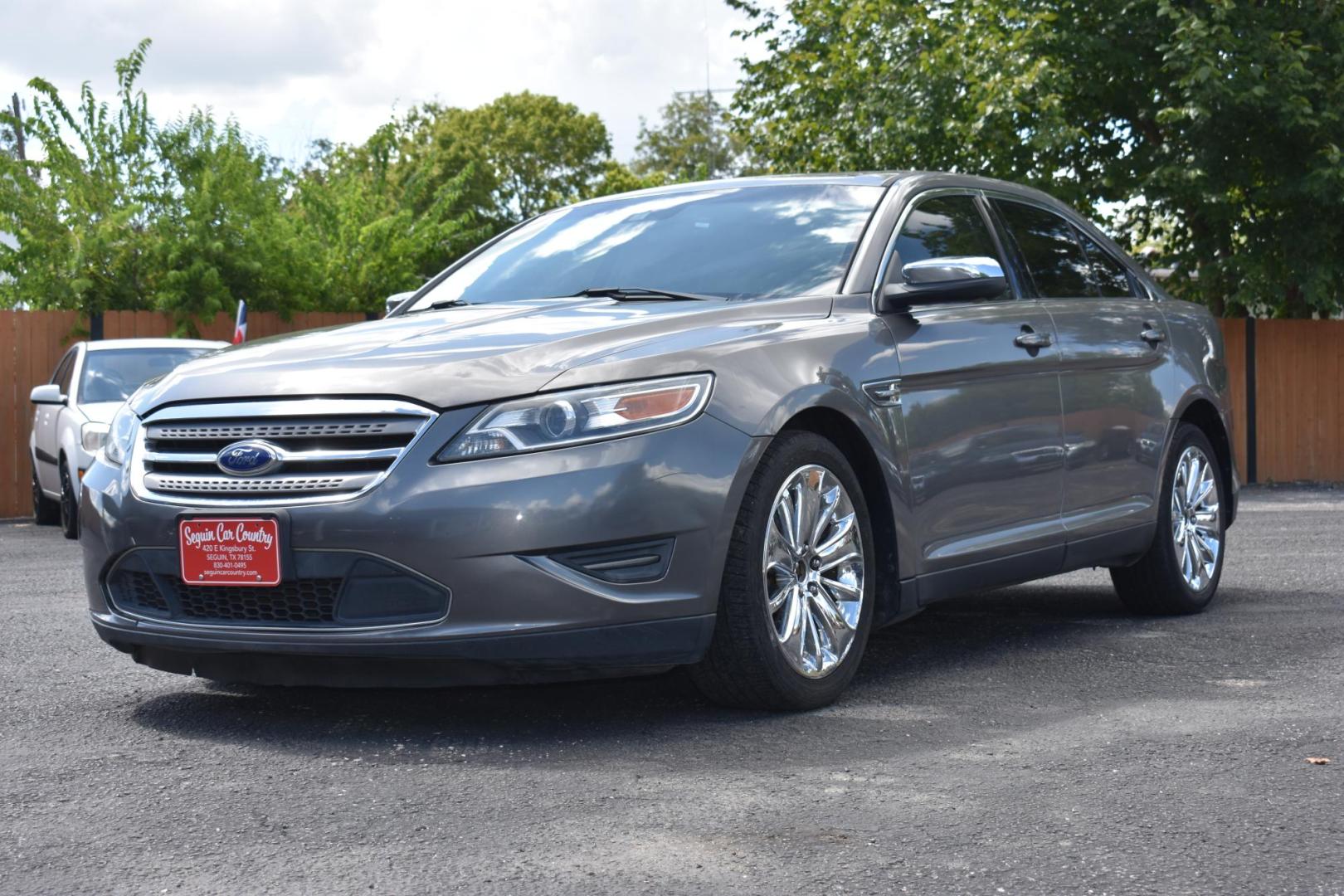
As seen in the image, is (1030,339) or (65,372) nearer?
(1030,339)

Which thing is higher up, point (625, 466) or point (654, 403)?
point (654, 403)

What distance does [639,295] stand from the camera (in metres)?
5.49

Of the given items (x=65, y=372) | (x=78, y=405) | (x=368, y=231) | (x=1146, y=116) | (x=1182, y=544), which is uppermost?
(x=1146, y=116)

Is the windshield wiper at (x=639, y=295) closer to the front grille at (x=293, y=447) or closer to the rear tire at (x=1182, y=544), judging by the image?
the front grille at (x=293, y=447)

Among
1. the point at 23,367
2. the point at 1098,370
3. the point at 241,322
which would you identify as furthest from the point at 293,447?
the point at 241,322

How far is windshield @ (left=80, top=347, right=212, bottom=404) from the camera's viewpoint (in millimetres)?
13781

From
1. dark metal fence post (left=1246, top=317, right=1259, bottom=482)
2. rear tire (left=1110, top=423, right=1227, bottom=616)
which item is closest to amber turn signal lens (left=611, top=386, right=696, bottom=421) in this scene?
rear tire (left=1110, top=423, right=1227, bottom=616)

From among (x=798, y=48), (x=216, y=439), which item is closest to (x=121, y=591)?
(x=216, y=439)

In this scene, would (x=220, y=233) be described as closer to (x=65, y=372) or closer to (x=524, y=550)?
(x=65, y=372)

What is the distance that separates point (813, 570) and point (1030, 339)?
161 centimetres

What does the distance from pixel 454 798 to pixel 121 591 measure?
1.46m

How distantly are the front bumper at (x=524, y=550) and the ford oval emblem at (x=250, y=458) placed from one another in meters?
0.12

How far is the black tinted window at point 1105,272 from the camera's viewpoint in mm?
7066

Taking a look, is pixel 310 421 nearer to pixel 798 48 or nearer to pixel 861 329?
pixel 861 329
